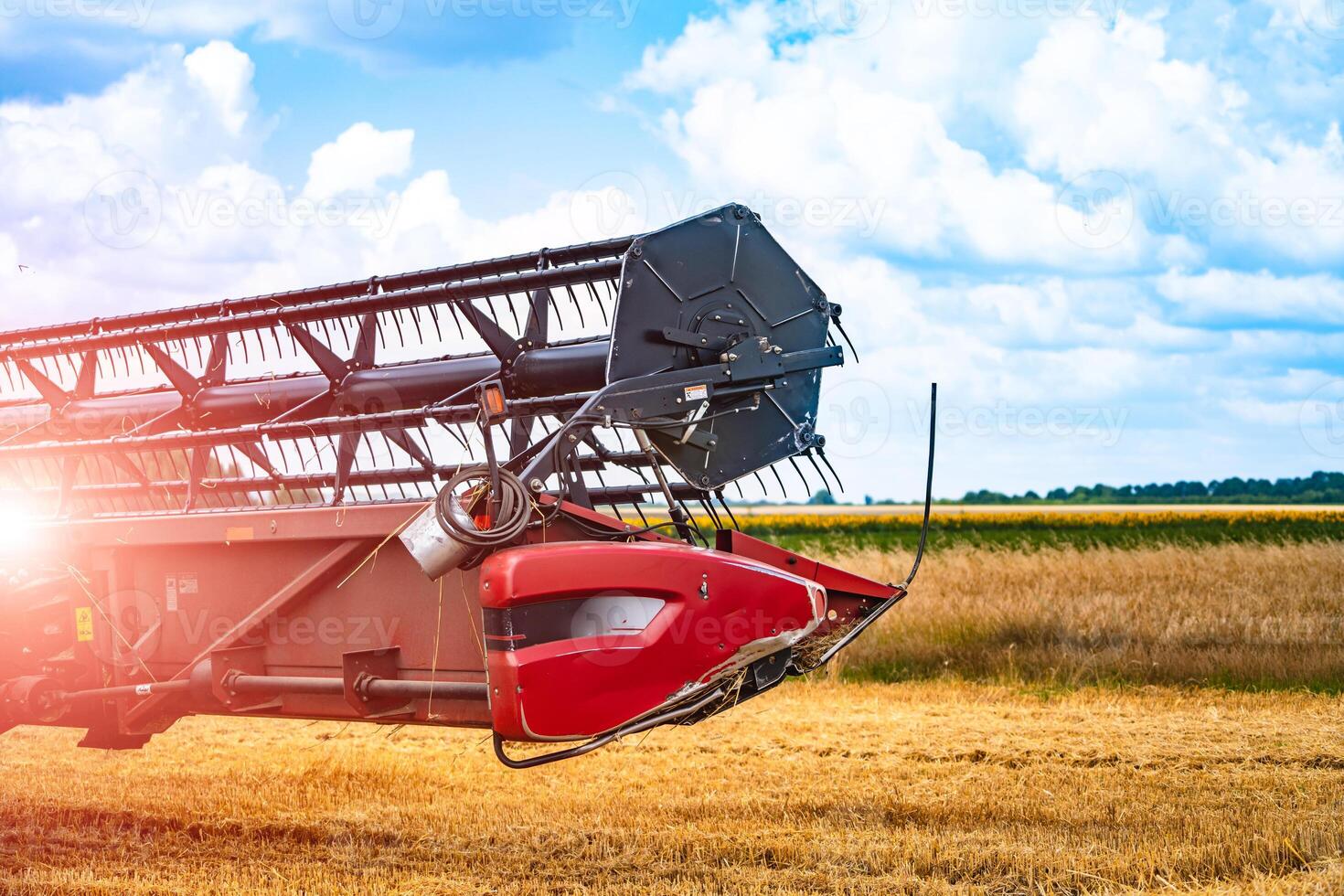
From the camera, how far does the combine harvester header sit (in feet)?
13.4

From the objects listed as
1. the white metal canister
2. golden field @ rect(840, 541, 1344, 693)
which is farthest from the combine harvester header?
golden field @ rect(840, 541, 1344, 693)

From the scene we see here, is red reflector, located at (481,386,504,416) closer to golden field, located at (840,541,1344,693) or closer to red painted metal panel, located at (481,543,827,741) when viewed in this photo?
red painted metal panel, located at (481,543,827,741)

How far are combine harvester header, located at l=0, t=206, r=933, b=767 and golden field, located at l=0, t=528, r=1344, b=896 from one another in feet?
A: 2.20

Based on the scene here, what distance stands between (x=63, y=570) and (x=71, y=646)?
14.7 inches

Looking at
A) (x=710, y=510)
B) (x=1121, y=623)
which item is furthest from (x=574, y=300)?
(x=1121, y=623)

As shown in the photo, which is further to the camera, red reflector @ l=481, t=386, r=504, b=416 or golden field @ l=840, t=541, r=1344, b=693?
golden field @ l=840, t=541, r=1344, b=693

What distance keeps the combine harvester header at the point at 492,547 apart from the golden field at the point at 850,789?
67 cm

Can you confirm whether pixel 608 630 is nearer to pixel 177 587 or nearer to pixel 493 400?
pixel 493 400

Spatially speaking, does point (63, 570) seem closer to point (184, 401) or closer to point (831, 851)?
point (184, 401)

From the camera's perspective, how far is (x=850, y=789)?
247 inches

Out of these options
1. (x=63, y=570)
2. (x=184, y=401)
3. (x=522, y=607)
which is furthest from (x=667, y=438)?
(x=184, y=401)

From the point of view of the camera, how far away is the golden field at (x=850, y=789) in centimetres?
504

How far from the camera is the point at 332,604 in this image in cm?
506

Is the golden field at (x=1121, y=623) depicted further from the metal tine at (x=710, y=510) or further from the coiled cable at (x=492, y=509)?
the coiled cable at (x=492, y=509)
